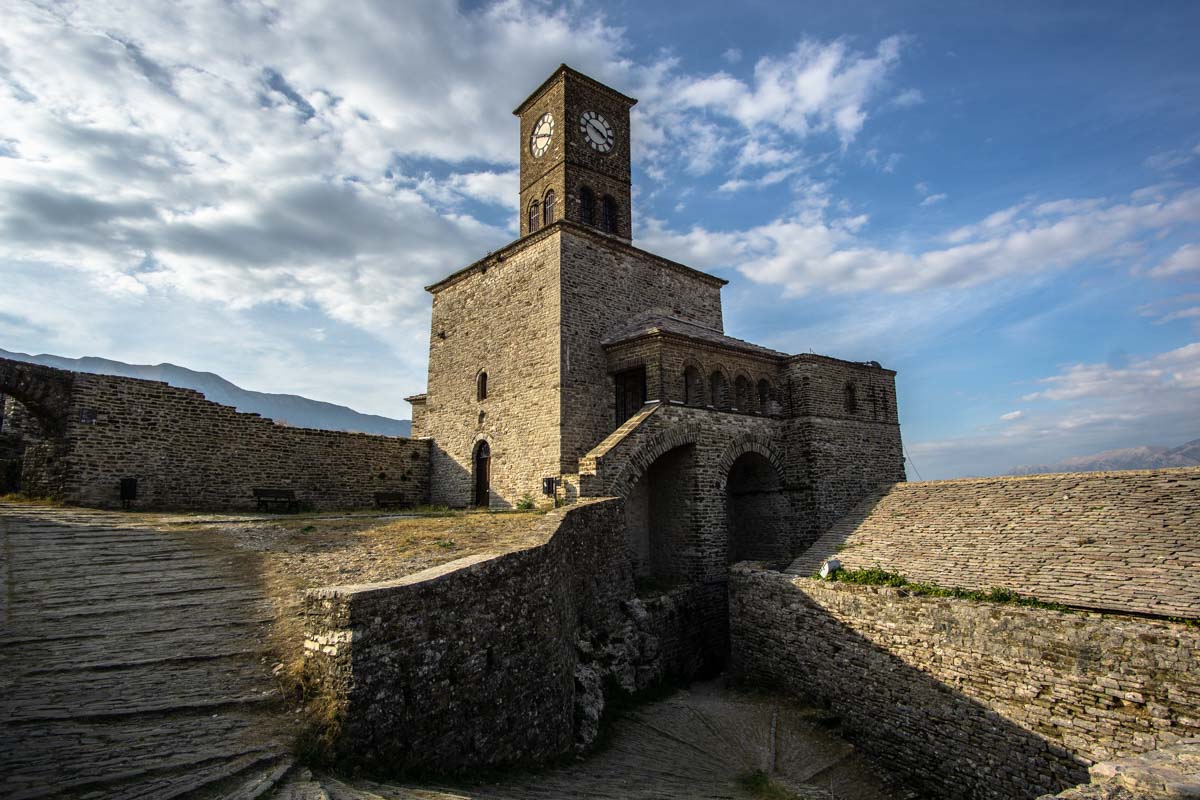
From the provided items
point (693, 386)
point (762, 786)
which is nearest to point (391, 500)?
point (693, 386)

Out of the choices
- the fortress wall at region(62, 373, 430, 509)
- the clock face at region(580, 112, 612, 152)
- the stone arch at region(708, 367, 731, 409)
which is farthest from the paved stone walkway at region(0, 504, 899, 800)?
the clock face at region(580, 112, 612, 152)

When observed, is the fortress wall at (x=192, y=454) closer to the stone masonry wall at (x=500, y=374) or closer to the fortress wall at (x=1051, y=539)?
the stone masonry wall at (x=500, y=374)

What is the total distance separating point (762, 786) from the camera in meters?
9.73

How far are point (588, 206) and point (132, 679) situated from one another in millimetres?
18837

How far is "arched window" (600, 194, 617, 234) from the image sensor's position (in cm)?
2227

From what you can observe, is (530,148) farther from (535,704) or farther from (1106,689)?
(1106,689)

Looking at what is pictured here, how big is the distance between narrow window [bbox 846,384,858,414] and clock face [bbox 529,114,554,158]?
13.0 meters

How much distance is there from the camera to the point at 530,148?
75.5ft

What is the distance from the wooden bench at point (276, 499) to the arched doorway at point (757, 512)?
12.5m

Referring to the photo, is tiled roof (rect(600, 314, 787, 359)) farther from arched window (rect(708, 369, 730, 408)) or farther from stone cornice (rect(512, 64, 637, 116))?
stone cornice (rect(512, 64, 637, 116))

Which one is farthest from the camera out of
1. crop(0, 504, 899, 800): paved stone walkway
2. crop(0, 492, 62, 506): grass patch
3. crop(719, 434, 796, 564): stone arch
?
crop(719, 434, 796, 564): stone arch

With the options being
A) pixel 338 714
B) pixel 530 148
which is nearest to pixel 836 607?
pixel 338 714

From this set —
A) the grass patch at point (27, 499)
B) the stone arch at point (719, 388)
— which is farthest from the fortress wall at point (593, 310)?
the grass patch at point (27, 499)

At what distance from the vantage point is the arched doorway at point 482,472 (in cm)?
2060
